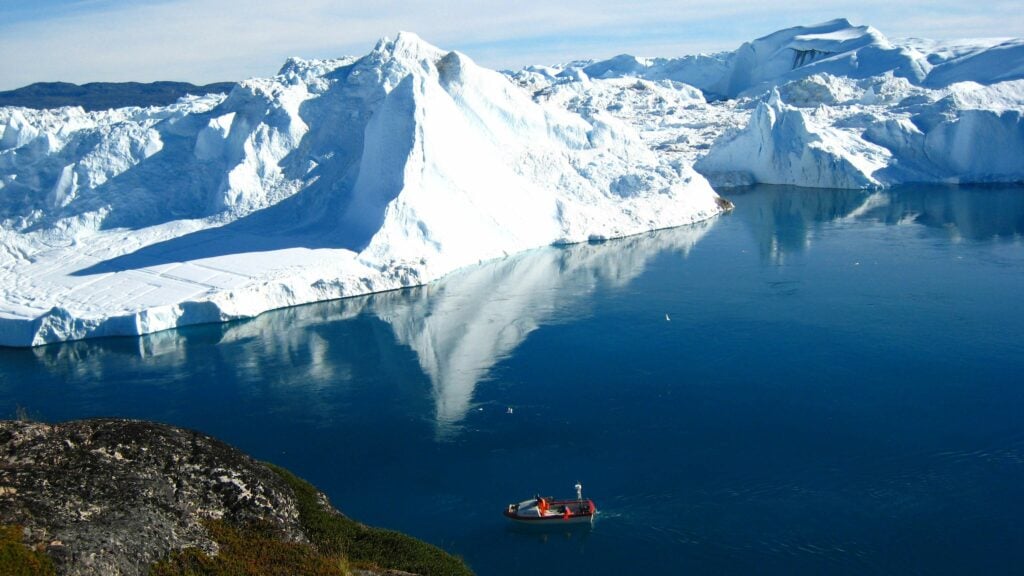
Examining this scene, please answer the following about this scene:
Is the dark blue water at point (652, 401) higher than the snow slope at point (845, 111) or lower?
lower

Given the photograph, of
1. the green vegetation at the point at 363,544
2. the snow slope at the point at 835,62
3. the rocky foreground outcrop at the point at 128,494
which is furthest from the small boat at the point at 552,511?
the snow slope at the point at 835,62

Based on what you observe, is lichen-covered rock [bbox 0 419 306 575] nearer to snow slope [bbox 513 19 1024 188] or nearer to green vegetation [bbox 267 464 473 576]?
green vegetation [bbox 267 464 473 576]

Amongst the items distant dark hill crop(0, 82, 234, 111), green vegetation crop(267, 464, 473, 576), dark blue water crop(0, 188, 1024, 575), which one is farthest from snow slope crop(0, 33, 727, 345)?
distant dark hill crop(0, 82, 234, 111)

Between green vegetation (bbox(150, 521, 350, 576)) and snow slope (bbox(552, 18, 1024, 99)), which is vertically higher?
snow slope (bbox(552, 18, 1024, 99))

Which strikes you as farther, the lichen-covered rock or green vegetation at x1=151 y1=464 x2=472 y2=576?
green vegetation at x1=151 y1=464 x2=472 y2=576

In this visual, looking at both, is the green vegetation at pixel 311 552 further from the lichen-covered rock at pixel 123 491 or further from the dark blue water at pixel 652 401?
the dark blue water at pixel 652 401

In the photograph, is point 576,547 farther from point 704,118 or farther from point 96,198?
point 704,118
